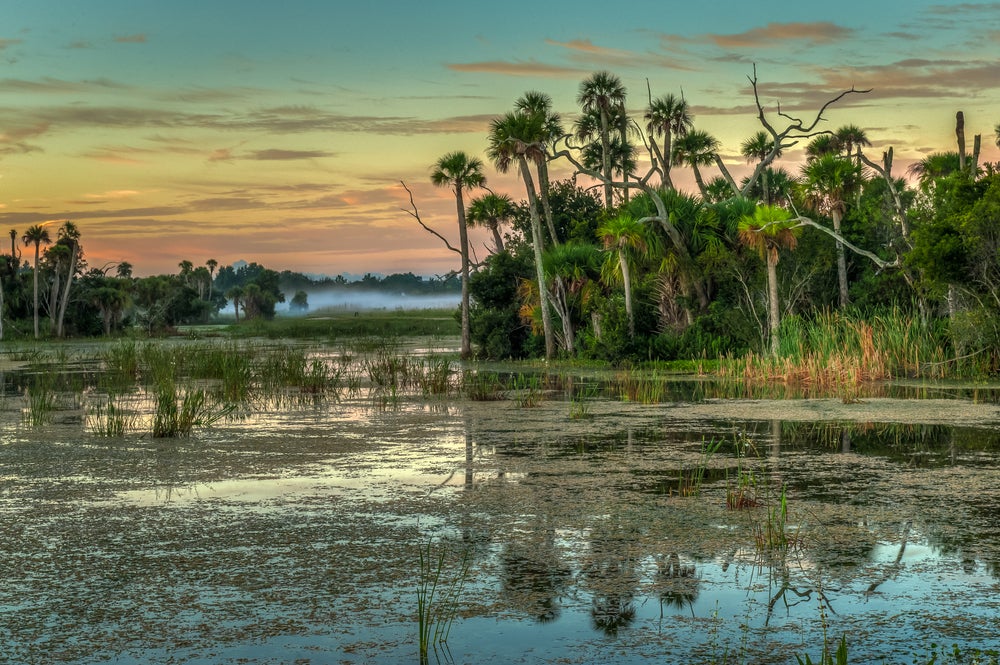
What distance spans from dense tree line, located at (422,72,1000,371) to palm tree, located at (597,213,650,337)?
46mm

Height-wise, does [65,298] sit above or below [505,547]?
above

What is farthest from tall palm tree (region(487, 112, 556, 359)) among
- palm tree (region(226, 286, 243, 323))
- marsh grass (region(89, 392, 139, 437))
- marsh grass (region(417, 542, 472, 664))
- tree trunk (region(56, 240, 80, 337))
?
palm tree (region(226, 286, 243, 323))

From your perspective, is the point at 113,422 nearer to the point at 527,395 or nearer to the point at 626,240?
the point at 527,395

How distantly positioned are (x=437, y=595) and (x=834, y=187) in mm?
32056

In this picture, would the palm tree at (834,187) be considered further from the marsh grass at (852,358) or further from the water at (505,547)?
the water at (505,547)

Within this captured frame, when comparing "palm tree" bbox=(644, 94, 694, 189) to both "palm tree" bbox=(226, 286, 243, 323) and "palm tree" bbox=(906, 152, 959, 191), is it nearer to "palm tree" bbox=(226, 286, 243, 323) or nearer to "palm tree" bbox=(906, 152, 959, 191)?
"palm tree" bbox=(906, 152, 959, 191)

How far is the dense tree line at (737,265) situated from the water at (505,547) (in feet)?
41.8

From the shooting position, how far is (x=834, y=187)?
36.9 metres

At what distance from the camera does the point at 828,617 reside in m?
6.92

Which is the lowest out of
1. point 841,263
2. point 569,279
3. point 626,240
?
point 569,279

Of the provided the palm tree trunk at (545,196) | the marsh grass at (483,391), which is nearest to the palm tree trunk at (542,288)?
the palm tree trunk at (545,196)

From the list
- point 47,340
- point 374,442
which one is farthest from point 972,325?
point 47,340

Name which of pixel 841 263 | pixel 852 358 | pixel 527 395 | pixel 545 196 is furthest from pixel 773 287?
pixel 545 196

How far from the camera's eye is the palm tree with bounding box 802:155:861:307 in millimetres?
37000
